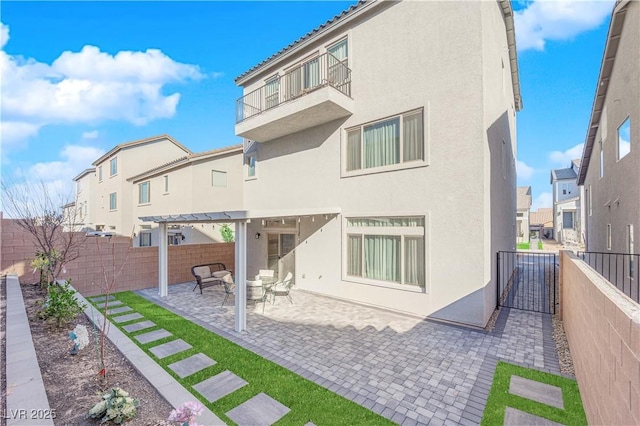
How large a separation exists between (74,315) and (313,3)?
12.9 m

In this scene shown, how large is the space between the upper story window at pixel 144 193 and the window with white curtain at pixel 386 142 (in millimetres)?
19618

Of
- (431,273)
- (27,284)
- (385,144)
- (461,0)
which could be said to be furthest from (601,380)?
(27,284)

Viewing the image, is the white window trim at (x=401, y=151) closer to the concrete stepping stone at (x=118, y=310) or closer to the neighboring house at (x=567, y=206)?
the concrete stepping stone at (x=118, y=310)

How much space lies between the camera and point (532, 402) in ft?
14.7

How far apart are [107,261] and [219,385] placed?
A: 9.80 m

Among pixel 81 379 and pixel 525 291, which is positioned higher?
pixel 81 379

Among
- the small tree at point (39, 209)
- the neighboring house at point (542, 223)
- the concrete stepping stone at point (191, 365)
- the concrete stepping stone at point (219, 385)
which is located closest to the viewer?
the concrete stepping stone at point (219, 385)

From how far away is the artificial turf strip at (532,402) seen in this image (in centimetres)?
409

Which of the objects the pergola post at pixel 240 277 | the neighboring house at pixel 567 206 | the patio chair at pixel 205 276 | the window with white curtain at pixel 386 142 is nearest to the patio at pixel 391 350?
the pergola post at pixel 240 277

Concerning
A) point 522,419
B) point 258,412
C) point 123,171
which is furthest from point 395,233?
point 123,171

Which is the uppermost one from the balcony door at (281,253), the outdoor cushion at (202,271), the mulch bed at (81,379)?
the balcony door at (281,253)

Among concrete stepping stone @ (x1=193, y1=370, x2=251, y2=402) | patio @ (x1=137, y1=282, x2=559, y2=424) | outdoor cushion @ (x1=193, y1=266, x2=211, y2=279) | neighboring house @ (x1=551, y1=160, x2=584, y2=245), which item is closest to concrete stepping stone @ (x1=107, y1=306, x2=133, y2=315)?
patio @ (x1=137, y1=282, x2=559, y2=424)

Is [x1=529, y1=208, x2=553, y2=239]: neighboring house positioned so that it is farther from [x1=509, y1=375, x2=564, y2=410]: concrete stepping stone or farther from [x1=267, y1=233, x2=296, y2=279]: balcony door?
[x1=509, y1=375, x2=564, y2=410]: concrete stepping stone

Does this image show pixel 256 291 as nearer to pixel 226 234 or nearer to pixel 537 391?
pixel 537 391
